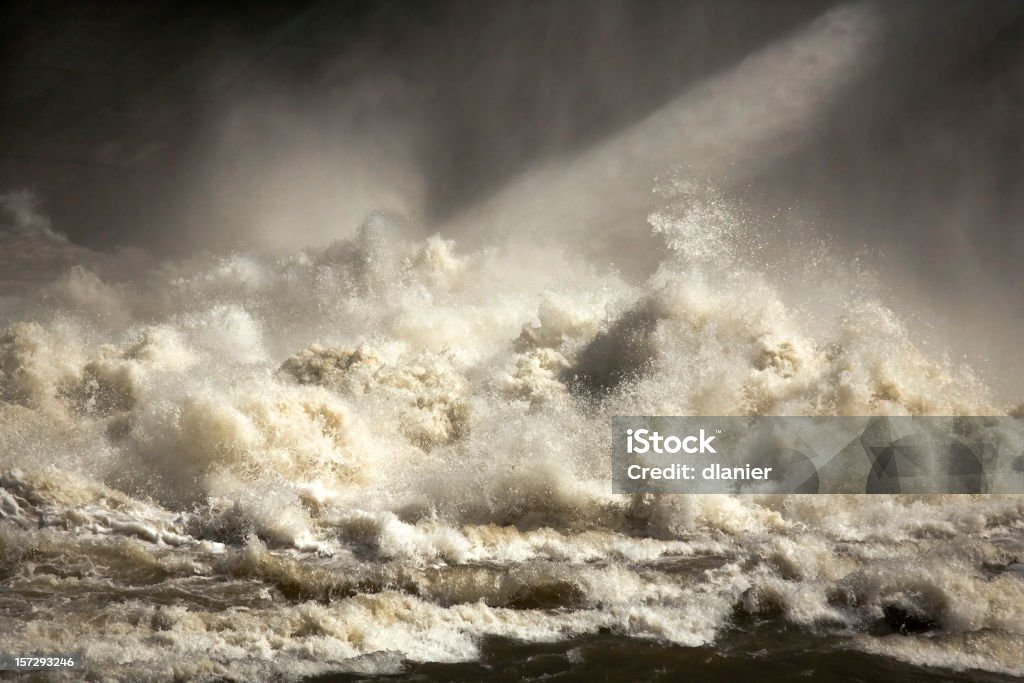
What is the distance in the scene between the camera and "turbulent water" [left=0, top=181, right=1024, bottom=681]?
331cm

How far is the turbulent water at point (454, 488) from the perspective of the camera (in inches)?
130

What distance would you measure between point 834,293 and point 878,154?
170 centimetres

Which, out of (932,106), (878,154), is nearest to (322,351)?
(878,154)

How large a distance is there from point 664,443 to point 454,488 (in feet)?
5.06

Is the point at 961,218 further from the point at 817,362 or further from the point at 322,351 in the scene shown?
the point at 322,351

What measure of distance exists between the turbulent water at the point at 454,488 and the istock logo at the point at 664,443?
0.21 meters

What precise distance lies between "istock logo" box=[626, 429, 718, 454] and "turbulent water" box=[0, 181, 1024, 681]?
0.21 meters

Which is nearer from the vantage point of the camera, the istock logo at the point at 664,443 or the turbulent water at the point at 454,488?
the turbulent water at the point at 454,488
